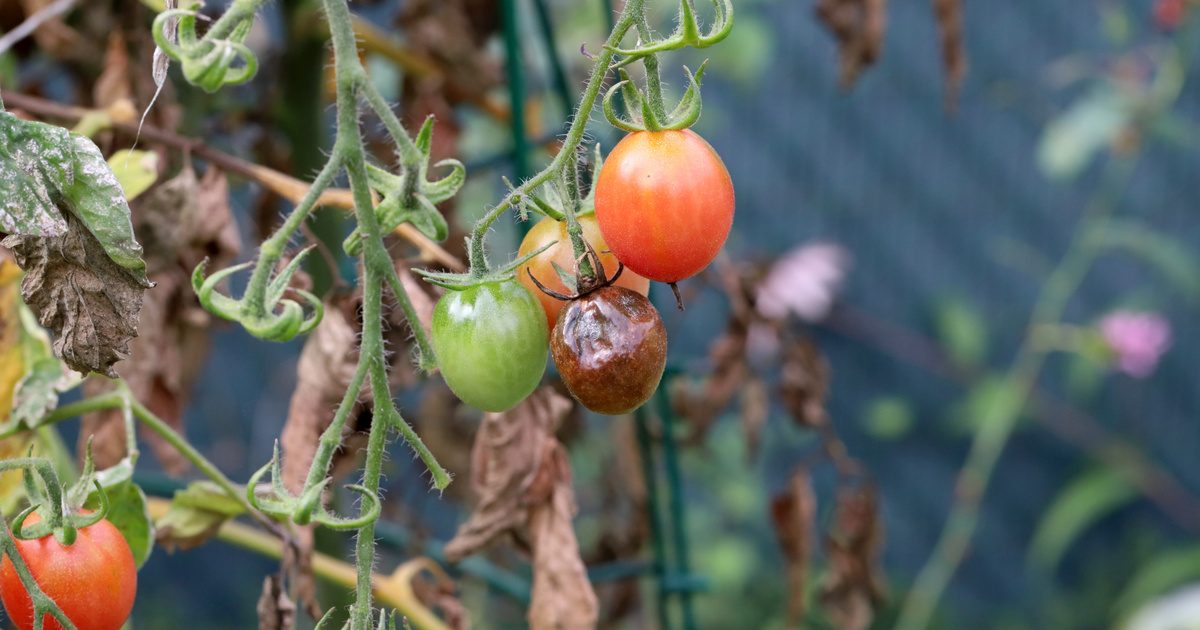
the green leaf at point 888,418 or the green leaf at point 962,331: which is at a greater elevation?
the green leaf at point 962,331

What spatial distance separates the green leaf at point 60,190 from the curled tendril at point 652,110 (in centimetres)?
20

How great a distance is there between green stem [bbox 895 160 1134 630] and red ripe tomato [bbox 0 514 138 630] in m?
1.88

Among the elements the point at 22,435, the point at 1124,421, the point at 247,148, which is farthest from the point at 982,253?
the point at 22,435

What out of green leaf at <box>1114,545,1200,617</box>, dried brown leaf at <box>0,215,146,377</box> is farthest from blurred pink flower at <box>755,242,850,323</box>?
dried brown leaf at <box>0,215,146,377</box>

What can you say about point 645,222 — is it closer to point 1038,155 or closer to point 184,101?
point 184,101

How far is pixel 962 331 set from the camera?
307cm

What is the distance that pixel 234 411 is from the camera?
3084 millimetres

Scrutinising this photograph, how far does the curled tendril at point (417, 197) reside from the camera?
44 centimetres

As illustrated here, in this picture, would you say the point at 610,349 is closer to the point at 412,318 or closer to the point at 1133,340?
the point at 412,318

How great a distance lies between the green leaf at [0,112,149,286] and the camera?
19.1 inches

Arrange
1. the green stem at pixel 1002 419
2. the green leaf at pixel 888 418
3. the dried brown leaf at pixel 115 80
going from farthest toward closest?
the green leaf at pixel 888 418
the green stem at pixel 1002 419
the dried brown leaf at pixel 115 80

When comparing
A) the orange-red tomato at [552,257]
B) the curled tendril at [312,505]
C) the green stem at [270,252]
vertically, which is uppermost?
the orange-red tomato at [552,257]

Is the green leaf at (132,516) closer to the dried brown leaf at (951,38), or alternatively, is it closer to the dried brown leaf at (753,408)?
the dried brown leaf at (753,408)

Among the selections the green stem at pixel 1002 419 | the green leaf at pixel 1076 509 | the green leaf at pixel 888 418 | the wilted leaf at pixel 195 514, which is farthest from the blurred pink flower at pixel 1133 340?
the wilted leaf at pixel 195 514
